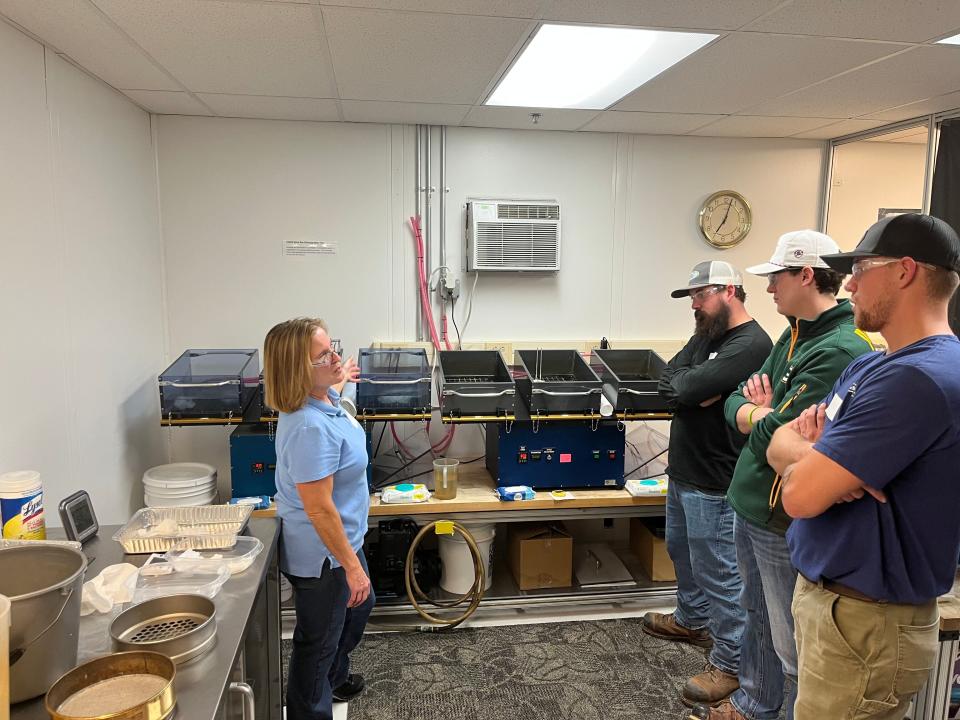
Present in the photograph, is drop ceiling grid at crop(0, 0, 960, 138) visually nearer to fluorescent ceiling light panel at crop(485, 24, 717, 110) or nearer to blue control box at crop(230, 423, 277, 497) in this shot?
fluorescent ceiling light panel at crop(485, 24, 717, 110)

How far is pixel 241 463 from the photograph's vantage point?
10.1ft

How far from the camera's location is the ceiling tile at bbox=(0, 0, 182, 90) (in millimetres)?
1995

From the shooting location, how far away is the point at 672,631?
10.2 feet

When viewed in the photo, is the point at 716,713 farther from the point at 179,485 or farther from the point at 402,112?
the point at 402,112

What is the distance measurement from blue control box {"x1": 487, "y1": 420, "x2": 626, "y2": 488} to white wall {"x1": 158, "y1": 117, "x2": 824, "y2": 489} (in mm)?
702

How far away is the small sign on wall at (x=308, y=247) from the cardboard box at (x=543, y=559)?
191cm

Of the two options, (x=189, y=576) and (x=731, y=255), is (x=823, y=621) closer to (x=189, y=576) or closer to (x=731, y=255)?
(x=189, y=576)

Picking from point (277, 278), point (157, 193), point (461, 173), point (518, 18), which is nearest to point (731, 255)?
point (461, 173)

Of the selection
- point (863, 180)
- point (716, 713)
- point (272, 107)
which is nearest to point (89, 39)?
point (272, 107)

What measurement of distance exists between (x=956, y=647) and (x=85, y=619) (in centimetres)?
226

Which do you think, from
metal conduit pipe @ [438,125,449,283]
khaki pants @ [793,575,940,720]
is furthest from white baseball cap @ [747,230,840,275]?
metal conduit pipe @ [438,125,449,283]

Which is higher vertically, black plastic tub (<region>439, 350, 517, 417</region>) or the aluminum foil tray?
black plastic tub (<region>439, 350, 517, 417</region>)

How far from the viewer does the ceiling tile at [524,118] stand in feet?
10.6

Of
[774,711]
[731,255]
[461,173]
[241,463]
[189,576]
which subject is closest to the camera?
[189,576]
